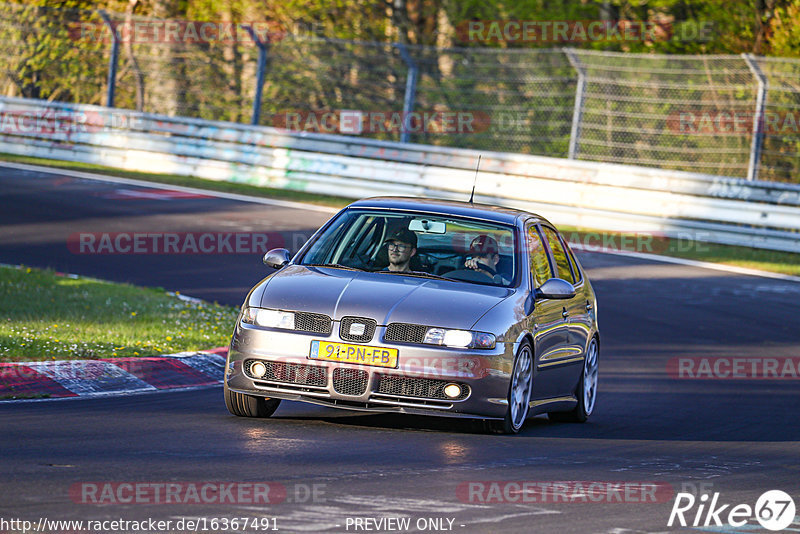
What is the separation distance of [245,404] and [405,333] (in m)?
1.22

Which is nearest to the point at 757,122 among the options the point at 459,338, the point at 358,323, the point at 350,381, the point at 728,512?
the point at 459,338

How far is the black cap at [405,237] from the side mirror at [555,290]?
2.92 feet

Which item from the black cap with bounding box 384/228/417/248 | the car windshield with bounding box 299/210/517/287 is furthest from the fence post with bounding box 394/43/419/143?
the black cap with bounding box 384/228/417/248

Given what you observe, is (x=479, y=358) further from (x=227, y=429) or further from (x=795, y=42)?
(x=795, y=42)

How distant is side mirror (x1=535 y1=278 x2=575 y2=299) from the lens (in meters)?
9.07

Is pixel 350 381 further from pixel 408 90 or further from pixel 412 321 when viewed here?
pixel 408 90

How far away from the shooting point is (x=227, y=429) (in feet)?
26.5

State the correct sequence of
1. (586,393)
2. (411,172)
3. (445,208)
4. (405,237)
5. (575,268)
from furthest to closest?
(411,172), (575,268), (586,393), (445,208), (405,237)

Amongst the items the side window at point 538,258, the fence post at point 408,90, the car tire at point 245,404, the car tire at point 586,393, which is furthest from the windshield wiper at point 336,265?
the fence post at point 408,90

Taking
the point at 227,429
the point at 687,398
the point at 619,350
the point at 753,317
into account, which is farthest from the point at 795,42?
the point at 227,429

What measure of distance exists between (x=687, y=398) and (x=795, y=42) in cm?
1860

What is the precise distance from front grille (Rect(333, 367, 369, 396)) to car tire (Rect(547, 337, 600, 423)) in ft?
8.13

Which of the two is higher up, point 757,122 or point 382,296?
point 757,122

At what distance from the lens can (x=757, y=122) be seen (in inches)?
857
